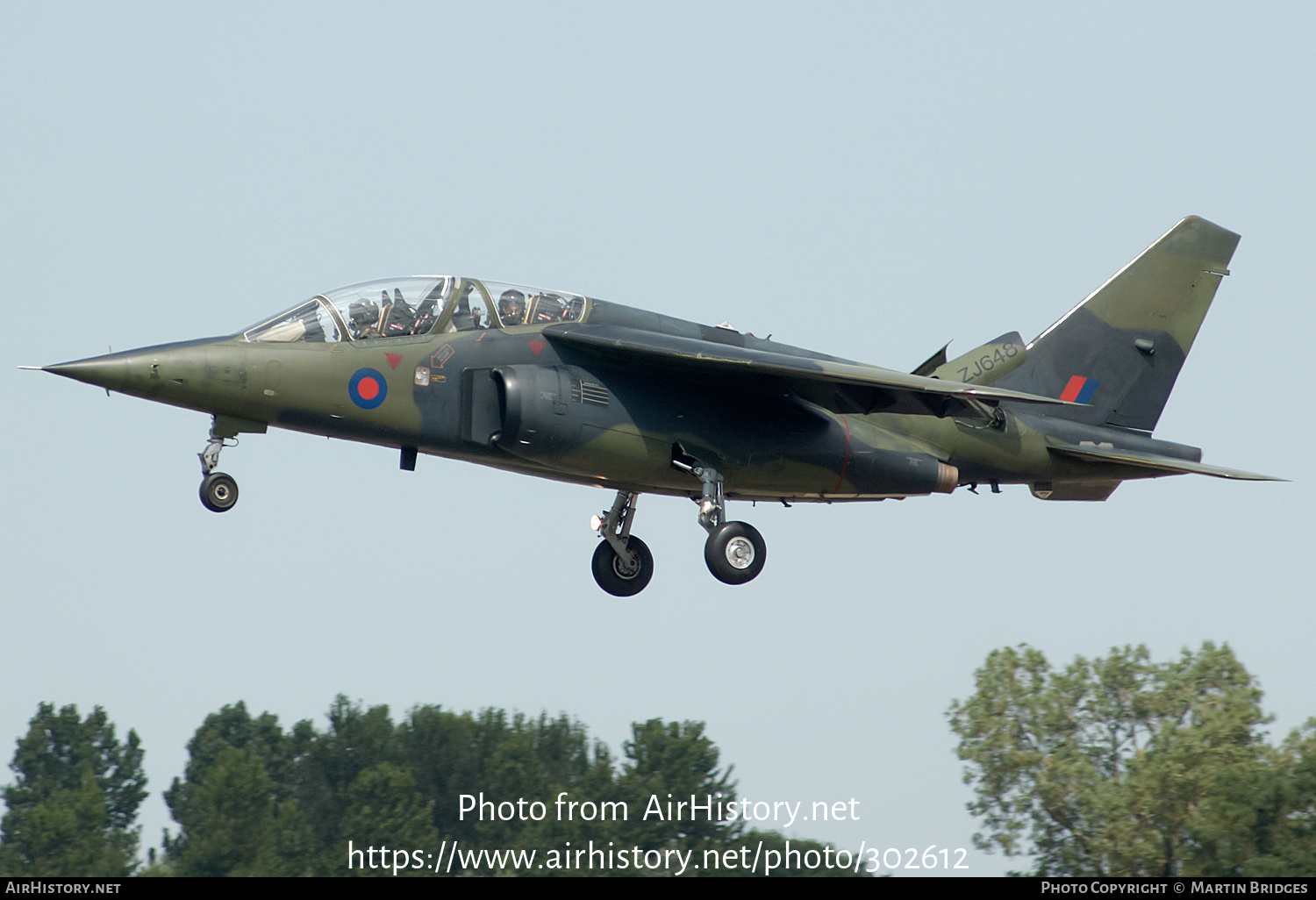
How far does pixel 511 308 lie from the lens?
18.4m

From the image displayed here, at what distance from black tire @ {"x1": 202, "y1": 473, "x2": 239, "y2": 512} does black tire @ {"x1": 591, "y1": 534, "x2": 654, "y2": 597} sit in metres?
5.44

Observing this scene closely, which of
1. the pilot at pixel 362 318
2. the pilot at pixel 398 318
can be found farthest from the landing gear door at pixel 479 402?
the pilot at pixel 362 318

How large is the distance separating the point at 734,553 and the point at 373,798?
33.4 meters

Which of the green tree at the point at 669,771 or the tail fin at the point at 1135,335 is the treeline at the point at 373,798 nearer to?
the green tree at the point at 669,771

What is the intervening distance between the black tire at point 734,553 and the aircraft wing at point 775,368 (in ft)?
6.31

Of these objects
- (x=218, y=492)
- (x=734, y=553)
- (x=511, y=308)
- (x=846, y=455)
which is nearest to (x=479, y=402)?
(x=511, y=308)

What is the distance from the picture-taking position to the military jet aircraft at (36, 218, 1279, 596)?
17.5m

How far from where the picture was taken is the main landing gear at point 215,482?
1708cm

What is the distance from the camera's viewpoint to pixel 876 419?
2025 centimetres

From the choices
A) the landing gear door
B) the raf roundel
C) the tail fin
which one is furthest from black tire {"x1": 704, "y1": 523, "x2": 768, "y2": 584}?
the tail fin

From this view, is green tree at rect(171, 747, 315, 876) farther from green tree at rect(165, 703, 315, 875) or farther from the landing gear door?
the landing gear door

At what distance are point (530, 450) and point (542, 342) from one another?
4.62ft

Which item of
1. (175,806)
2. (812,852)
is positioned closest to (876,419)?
(812,852)
